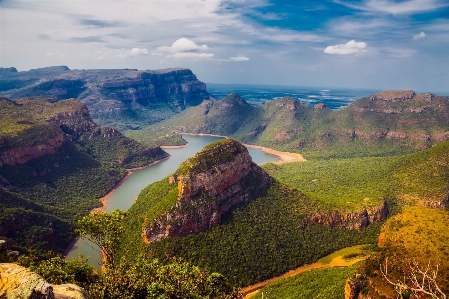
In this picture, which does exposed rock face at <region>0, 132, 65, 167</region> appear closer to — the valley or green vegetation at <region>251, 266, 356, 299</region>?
the valley

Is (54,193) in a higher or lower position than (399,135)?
lower

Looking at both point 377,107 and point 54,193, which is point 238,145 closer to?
point 54,193

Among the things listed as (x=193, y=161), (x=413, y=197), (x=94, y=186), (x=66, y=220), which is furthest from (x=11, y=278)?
(x=94, y=186)

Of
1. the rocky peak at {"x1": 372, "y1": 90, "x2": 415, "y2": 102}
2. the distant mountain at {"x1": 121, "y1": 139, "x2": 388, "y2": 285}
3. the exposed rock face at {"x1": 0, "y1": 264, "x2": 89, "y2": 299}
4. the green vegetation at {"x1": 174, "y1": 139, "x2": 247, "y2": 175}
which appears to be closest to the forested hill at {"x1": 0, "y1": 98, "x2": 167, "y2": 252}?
the distant mountain at {"x1": 121, "y1": 139, "x2": 388, "y2": 285}

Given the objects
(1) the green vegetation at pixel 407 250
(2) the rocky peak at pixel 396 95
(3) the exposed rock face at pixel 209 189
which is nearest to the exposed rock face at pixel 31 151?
(3) the exposed rock face at pixel 209 189

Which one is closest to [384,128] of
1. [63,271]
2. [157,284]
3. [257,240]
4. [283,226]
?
[283,226]

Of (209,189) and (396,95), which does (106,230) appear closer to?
(209,189)

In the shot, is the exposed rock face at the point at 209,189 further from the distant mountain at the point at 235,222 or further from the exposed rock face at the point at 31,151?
the exposed rock face at the point at 31,151

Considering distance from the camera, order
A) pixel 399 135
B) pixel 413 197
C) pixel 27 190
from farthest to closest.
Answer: pixel 399 135 < pixel 27 190 < pixel 413 197
